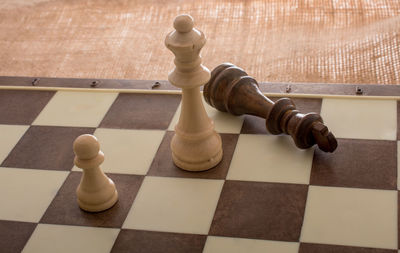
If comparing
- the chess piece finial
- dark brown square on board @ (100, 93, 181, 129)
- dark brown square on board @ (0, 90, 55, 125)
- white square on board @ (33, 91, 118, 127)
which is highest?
the chess piece finial

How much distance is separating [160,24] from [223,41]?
1.10 ft

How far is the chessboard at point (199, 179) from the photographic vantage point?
1.43 m

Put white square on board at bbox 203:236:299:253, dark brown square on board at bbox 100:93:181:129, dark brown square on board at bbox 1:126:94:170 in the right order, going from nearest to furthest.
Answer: white square on board at bbox 203:236:299:253 < dark brown square on board at bbox 1:126:94:170 < dark brown square on board at bbox 100:93:181:129

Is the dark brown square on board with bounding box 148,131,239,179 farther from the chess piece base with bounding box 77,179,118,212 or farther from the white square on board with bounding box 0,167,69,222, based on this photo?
the white square on board with bounding box 0,167,69,222

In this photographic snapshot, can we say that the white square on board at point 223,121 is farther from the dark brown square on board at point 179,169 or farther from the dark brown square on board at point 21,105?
the dark brown square on board at point 21,105

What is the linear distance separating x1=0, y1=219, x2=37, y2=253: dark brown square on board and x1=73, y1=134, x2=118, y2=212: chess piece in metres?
0.14

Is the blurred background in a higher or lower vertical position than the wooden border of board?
lower

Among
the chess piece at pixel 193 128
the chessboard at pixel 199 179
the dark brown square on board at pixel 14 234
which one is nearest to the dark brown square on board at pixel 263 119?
the chessboard at pixel 199 179

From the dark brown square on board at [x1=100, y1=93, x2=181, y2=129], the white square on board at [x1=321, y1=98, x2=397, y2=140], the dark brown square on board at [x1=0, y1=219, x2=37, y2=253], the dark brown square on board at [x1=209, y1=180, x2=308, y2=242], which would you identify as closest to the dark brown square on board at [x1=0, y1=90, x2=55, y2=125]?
the dark brown square on board at [x1=100, y1=93, x2=181, y2=129]

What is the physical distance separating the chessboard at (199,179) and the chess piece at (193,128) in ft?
0.11

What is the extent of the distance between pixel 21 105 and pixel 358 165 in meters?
1.06

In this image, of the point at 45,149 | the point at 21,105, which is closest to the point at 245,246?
the point at 45,149

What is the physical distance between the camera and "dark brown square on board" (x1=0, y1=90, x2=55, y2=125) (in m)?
1.97

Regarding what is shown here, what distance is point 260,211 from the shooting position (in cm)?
149
